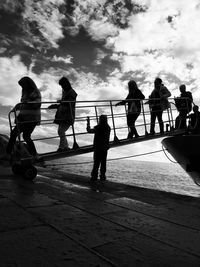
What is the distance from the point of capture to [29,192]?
4.77 m

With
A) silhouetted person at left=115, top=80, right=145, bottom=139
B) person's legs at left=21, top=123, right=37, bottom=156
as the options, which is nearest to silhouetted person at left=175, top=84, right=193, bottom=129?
silhouetted person at left=115, top=80, right=145, bottom=139

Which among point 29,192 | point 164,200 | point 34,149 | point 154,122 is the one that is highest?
point 154,122

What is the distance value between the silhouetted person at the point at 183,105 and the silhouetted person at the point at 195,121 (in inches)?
7.3

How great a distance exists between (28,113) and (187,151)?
4815 millimetres

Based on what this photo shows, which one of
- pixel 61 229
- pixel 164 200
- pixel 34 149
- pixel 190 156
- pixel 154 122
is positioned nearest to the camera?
pixel 61 229

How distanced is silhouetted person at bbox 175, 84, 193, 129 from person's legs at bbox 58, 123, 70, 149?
4.05 meters

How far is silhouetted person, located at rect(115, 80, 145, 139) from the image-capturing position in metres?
8.48

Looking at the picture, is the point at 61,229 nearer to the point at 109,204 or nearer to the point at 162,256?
the point at 162,256

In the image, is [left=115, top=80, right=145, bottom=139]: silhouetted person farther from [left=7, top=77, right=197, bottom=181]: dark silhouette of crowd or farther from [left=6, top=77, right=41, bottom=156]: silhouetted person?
[left=6, top=77, right=41, bottom=156]: silhouetted person

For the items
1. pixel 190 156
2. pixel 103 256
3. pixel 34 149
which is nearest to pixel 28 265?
pixel 103 256

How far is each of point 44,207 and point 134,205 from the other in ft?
4.44

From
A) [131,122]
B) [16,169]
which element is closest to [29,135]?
[16,169]

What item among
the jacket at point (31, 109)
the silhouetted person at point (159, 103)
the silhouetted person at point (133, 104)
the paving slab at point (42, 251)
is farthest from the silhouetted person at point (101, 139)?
the paving slab at point (42, 251)

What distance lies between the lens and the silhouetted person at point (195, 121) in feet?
29.1
